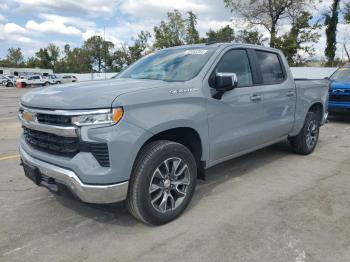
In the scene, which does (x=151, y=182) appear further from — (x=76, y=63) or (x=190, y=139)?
(x=76, y=63)

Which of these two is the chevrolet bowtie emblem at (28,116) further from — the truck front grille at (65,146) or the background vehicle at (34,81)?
the background vehicle at (34,81)

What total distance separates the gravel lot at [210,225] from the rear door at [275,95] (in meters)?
0.71

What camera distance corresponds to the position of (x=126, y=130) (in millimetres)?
3232

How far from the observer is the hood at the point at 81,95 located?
10.4 ft

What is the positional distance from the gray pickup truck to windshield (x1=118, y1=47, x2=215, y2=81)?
0.01 metres

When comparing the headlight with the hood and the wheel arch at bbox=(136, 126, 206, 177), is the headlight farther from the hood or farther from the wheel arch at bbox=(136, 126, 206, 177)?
the wheel arch at bbox=(136, 126, 206, 177)

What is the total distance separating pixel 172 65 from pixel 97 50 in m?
91.3

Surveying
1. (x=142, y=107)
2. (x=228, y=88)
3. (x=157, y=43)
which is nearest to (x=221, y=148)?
(x=228, y=88)

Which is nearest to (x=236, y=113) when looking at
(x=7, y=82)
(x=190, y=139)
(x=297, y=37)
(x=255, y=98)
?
(x=255, y=98)

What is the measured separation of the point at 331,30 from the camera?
4372 centimetres

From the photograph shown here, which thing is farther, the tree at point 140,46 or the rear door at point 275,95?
the tree at point 140,46

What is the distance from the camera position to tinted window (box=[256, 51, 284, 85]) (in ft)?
17.2

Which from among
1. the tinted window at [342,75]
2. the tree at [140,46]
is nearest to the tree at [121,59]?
the tree at [140,46]

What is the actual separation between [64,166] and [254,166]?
3460mm
